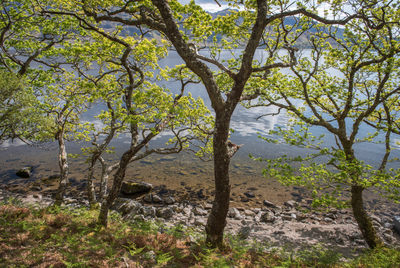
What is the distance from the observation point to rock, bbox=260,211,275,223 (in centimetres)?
1925

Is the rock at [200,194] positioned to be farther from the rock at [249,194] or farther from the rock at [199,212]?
the rock at [249,194]

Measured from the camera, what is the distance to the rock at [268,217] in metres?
19.2

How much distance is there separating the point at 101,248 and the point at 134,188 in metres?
16.0

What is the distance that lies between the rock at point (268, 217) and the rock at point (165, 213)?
7734mm

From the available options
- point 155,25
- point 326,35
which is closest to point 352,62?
point 326,35

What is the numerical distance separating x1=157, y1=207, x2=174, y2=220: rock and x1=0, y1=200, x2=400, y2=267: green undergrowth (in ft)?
24.7

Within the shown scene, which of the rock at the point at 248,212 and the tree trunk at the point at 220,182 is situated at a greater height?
the tree trunk at the point at 220,182

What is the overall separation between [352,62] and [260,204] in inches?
603

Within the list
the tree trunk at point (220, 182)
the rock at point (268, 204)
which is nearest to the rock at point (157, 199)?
the rock at point (268, 204)

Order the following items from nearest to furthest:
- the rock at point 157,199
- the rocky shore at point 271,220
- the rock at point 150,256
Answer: the rock at point 150,256
the rocky shore at point 271,220
the rock at point 157,199

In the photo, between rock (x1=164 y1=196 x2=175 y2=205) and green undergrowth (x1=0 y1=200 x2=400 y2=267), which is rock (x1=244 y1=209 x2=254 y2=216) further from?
green undergrowth (x1=0 y1=200 x2=400 y2=267)

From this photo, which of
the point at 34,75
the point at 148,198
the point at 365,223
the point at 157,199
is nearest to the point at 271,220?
the point at 365,223

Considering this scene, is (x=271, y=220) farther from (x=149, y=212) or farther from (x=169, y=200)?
(x=149, y=212)

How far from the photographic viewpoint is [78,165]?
2888 cm
